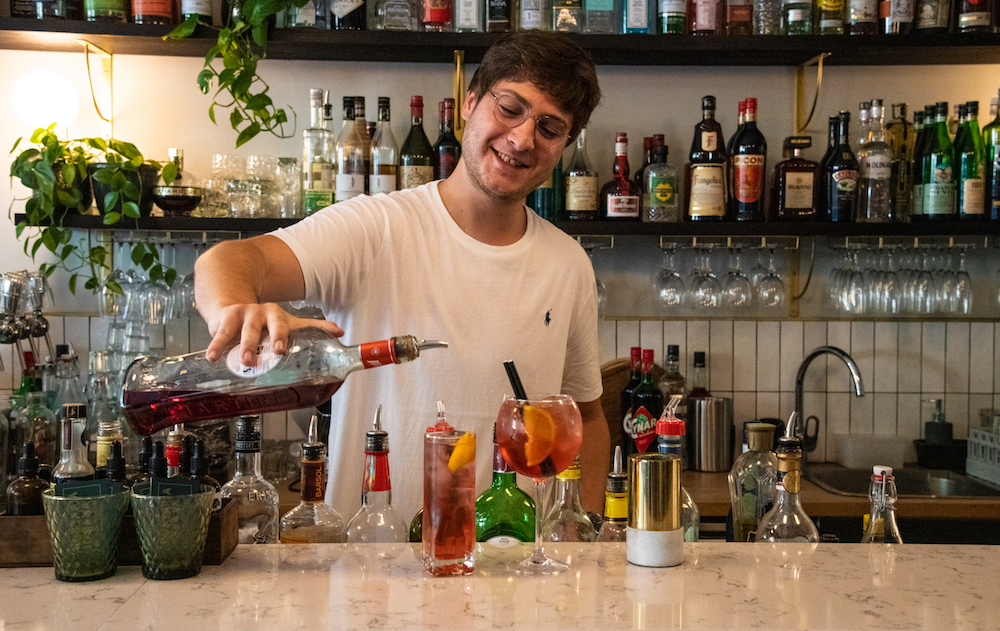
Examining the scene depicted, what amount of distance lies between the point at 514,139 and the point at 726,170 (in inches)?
48.5

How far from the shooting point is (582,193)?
2.54 m

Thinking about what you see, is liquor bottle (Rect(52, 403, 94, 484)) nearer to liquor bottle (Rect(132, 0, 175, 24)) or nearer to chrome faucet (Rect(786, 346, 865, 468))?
liquor bottle (Rect(132, 0, 175, 24))

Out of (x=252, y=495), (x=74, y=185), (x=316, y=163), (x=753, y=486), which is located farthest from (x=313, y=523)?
(x=74, y=185)

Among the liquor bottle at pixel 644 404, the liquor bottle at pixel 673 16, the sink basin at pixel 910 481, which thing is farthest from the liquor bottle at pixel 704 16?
the sink basin at pixel 910 481

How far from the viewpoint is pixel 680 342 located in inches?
111

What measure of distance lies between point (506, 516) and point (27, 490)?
0.62 m

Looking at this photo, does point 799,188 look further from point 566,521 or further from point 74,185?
point 74,185

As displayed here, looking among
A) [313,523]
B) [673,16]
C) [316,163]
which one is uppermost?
[673,16]

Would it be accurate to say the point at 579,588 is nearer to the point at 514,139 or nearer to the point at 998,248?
the point at 514,139

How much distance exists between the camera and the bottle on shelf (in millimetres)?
2521

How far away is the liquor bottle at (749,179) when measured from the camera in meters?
2.53

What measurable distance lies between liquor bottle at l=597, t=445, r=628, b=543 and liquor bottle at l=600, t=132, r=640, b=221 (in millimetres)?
1383

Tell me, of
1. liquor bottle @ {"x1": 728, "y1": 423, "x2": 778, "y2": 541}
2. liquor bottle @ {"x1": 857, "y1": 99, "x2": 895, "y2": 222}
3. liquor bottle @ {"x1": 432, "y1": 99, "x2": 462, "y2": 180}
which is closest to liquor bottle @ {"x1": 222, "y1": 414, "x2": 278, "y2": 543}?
liquor bottle @ {"x1": 728, "y1": 423, "x2": 778, "y2": 541}

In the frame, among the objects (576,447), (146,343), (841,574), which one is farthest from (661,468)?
(146,343)
